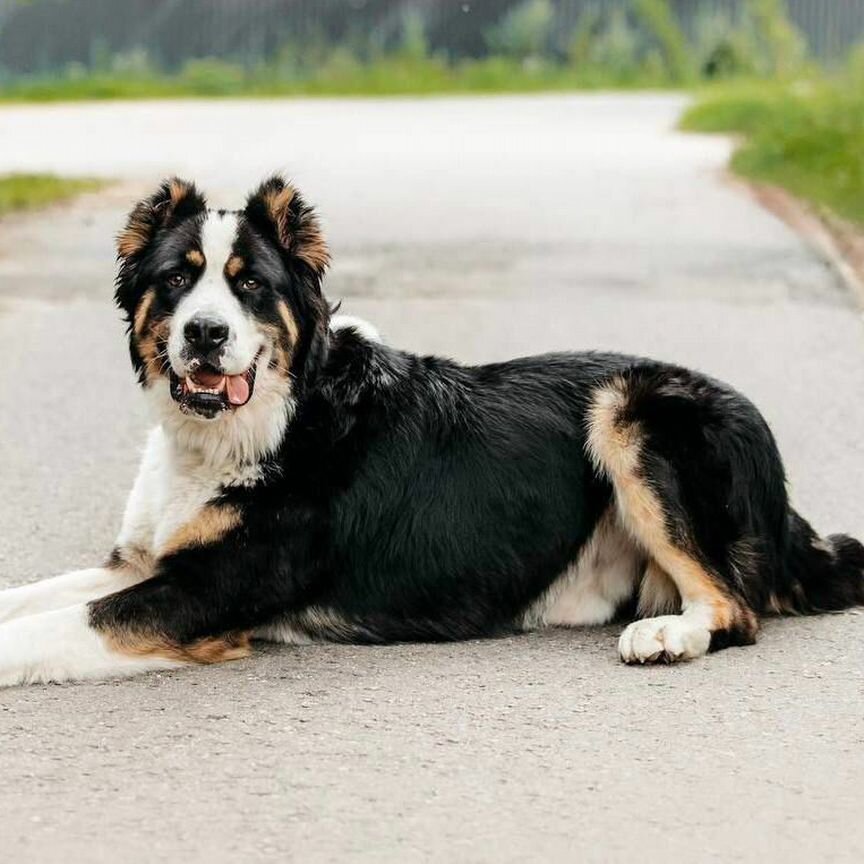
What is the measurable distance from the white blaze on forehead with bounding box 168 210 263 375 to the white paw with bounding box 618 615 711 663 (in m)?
1.51

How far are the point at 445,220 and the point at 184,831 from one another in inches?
558

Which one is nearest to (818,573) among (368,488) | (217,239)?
(368,488)

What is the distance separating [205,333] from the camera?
20.3ft

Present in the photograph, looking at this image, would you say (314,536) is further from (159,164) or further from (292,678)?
(159,164)

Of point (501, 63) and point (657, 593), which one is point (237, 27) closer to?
point (501, 63)

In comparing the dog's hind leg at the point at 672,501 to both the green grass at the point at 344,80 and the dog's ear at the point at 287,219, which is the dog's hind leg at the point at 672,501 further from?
the green grass at the point at 344,80

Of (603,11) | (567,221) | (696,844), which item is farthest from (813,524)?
(603,11)

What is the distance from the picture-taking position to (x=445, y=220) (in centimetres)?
1866

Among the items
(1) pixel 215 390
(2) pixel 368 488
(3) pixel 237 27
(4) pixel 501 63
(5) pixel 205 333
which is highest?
(3) pixel 237 27

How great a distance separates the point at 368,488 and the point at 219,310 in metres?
0.81

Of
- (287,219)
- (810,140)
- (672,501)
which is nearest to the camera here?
(287,219)

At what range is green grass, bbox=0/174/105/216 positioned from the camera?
19594 mm

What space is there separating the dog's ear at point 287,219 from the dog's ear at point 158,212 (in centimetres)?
19

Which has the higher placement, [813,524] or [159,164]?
[159,164]
